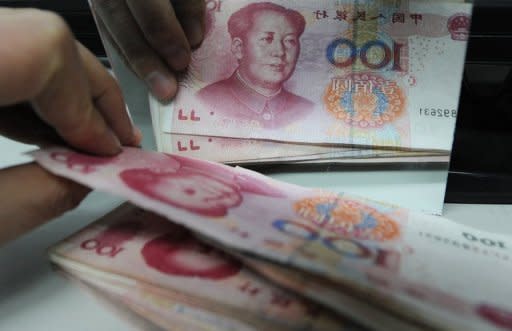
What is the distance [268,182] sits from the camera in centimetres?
55

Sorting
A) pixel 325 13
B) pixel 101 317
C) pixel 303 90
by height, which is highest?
pixel 325 13

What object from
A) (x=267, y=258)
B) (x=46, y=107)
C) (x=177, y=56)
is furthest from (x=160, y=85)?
(x=267, y=258)

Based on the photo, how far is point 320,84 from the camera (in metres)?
0.67

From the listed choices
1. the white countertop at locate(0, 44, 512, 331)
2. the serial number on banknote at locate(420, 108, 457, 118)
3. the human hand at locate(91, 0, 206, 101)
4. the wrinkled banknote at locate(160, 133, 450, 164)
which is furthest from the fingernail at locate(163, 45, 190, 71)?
the serial number on banknote at locate(420, 108, 457, 118)

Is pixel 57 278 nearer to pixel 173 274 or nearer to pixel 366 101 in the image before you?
pixel 173 274

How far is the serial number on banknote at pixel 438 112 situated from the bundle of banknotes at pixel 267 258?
0.20 metres

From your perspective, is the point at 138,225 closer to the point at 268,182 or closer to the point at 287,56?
the point at 268,182

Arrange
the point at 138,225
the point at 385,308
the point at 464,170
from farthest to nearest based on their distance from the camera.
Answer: the point at 464,170
the point at 138,225
the point at 385,308

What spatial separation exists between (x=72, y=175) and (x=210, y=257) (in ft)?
0.47

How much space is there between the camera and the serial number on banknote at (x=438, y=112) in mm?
633

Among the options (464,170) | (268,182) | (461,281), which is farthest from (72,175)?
(464,170)

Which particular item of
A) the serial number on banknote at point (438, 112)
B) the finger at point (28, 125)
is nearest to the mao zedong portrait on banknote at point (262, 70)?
the serial number on banknote at point (438, 112)

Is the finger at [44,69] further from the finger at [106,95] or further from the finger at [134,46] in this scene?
the finger at [134,46]

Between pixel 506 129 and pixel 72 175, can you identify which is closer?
pixel 72 175
